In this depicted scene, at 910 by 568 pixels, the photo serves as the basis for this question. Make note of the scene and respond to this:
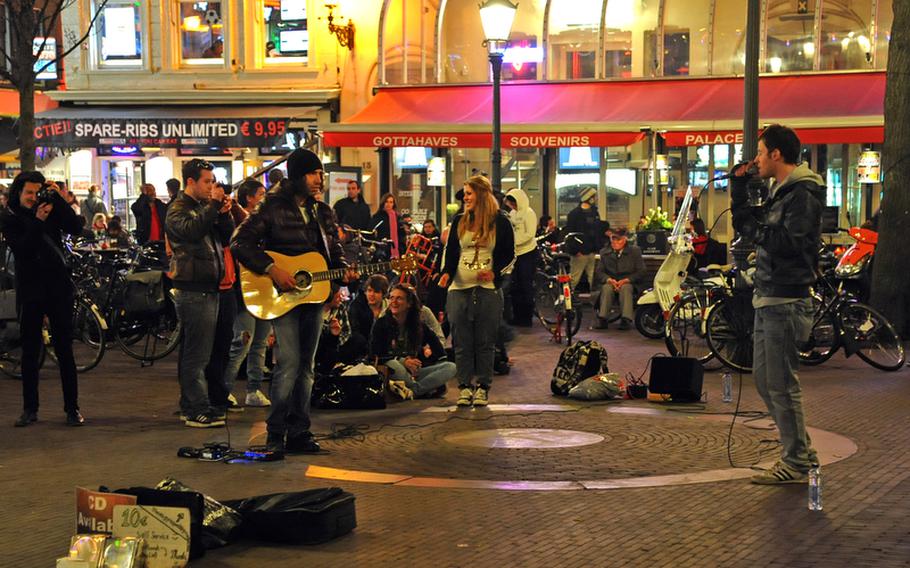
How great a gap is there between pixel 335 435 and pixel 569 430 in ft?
5.74

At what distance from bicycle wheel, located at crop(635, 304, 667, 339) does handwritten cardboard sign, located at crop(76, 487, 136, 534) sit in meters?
10.7

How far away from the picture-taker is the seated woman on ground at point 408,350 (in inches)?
448

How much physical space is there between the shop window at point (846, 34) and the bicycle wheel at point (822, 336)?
1453 cm

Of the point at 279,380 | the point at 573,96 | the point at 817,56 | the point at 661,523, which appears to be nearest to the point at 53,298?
the point at 279,380

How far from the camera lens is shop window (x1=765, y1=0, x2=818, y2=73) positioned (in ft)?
87.1

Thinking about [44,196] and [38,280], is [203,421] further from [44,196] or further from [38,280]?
[44,196]

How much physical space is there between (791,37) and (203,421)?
1990cm

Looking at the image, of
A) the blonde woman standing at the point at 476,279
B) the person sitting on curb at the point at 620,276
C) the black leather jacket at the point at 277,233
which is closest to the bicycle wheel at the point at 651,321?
the person sitting on curb at the point at 620,276

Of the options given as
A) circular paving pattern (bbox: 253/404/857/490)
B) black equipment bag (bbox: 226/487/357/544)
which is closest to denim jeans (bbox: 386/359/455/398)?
circular paving pattern (bbox: 253/404/857/490)

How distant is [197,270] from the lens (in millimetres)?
9789

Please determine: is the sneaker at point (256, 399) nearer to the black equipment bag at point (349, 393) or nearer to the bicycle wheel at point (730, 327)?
the black equipment bag at point (349, 393)

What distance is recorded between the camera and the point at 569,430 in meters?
9.74

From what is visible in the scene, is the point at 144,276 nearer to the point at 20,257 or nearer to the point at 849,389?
the point at 20,257

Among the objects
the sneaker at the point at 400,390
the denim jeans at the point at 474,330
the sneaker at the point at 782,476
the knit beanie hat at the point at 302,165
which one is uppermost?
the knit beanie hat at the point at 302,165
